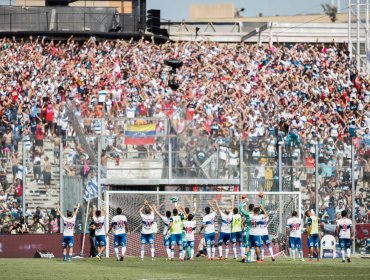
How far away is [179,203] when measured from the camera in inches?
1971

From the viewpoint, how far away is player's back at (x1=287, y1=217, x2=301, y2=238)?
46.2m

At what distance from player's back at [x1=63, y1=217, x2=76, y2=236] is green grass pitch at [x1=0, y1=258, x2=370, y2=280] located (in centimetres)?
85

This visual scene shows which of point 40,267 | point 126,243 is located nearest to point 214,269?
point 40,267

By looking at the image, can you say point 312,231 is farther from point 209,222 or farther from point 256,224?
point 256,224

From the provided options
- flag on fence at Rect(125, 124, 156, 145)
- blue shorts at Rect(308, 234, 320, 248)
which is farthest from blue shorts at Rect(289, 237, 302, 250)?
flag on fence at Rect(125, 124, 156, 145)

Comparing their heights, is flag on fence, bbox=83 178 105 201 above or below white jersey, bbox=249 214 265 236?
above

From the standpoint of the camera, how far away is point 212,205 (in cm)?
4994

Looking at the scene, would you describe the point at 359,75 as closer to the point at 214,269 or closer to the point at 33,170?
the point at 33,170

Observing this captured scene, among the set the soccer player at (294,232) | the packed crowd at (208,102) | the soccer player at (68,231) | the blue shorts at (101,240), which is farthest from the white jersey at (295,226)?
the soccer player at (68,231)

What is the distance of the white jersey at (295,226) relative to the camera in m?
46.2

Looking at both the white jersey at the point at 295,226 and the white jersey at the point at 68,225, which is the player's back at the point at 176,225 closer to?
the white jersey at the point at 68,225

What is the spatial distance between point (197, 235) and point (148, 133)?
3.84 m

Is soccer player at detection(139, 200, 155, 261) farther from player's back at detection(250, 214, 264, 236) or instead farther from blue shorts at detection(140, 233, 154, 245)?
player's back at detection(250, 214, 264, 236)

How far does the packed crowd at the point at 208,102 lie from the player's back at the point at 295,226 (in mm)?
3300
